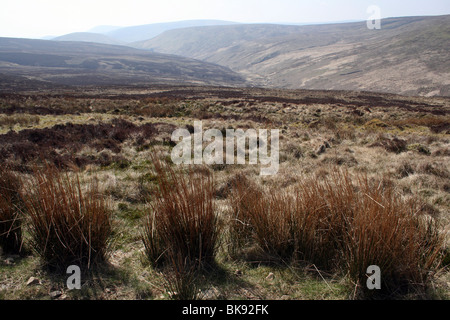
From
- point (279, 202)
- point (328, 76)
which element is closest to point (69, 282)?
point (279, 202)

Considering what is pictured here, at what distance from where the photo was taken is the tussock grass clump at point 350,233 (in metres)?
2.16

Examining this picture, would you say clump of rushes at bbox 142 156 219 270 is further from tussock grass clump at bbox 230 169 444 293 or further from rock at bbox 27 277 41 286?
rock at bbox 27 277 41 286

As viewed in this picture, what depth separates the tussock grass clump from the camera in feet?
7.08

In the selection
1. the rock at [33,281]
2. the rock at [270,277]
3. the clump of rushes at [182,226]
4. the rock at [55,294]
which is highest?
the clump of rushes at [182,226]

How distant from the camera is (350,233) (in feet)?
7.99

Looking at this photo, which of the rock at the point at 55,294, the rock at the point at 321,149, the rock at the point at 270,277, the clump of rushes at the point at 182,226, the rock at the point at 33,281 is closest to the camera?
the rock at the point at 55,294

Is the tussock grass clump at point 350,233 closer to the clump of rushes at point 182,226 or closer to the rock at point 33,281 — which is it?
the clump of rushes at point 182,226

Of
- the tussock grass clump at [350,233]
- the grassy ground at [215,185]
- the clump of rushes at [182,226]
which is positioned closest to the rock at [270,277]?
the grassy ground at [215,185]

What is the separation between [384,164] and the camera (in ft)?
22.8

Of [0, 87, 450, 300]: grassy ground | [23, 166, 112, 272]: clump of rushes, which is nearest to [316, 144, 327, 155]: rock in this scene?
[0, 87, 450, 300]: grassy ground

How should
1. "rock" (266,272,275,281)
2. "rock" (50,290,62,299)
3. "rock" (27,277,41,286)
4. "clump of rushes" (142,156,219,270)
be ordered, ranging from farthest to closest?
"clump of rushes" (142,156,219,270) < "rock" (266,272,275,281) < "rock" (27,277,41,286) < "rock" (50,290,62,299)

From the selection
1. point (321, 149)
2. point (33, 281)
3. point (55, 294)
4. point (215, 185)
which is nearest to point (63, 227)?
point (33, 281)

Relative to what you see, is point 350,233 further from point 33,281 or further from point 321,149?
point 321,149

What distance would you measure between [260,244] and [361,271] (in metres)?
0.98
